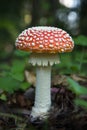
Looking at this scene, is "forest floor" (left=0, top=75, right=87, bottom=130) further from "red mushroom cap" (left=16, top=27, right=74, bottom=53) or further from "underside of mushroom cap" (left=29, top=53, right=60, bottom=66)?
"red mushroom cap" (left=16, top=27, right=74, bottom=53)

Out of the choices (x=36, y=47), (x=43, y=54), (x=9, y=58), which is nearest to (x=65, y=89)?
(x=43, y=54)

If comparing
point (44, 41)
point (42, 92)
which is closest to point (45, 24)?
point (42, 92)

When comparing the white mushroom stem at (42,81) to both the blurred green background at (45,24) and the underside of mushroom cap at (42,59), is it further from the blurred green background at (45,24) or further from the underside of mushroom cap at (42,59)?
the blurred green background at (45,24)

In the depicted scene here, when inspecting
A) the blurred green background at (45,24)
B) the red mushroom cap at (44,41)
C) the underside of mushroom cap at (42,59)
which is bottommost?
the blurred green background at (45,24)

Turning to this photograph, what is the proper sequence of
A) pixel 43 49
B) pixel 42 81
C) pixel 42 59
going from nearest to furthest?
pixel 43 49
pixel 42 59
pixel 42 81

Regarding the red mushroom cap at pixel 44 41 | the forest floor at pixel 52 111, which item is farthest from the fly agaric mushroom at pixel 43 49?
the forest floor at pixel 52 111

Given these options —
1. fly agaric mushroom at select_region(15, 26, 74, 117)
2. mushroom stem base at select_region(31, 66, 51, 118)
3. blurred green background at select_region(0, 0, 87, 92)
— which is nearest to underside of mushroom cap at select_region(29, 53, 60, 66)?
fly agaric mushroom at select_region(15, 26, 74, 117)

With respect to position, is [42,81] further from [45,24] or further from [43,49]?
[45,24]
